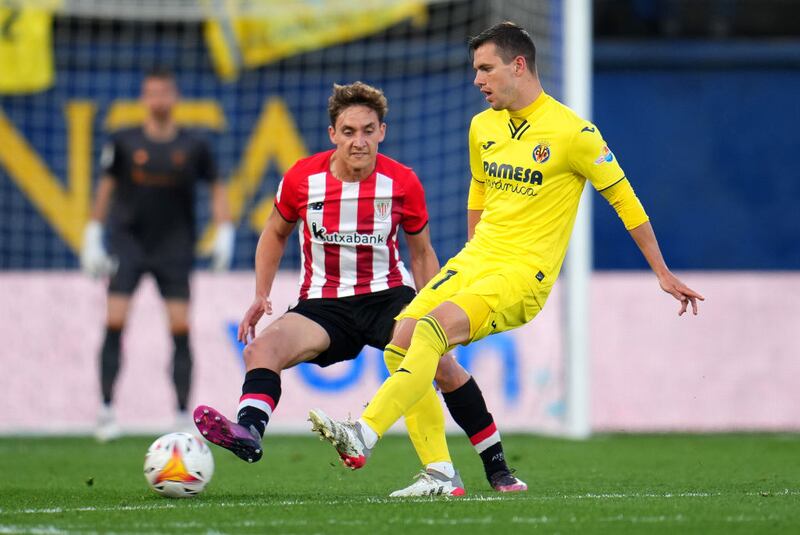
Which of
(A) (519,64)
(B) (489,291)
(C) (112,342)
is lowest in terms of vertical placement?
(C) (112,342)

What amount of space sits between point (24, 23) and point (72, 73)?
188 cm

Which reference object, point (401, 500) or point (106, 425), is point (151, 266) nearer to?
point (106, 425)

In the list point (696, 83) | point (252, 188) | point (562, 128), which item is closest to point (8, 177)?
point (252, 188)

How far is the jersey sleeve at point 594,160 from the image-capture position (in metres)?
5.68

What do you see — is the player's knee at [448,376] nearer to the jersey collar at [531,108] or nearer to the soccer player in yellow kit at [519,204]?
the soccer player in yellow kit at [519,204]

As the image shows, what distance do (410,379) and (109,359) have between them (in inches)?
181

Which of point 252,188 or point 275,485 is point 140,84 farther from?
point 275,485

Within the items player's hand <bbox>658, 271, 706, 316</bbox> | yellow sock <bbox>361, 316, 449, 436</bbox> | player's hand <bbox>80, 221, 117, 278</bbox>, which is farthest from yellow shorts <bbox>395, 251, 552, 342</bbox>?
player's hand <bbox>80, 221, 117, 278</bbox>

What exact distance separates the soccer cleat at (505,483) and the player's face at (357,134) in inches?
53.8

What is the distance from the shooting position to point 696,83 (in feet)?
50.6

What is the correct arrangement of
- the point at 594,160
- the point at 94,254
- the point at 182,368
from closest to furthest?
the point at 594,160
the point at 182,368
the point at 94,254

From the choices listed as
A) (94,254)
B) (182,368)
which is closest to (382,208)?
(182,368)

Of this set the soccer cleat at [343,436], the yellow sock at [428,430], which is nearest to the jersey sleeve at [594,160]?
the yellow sock at [428,430]

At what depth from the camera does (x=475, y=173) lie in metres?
6.05
